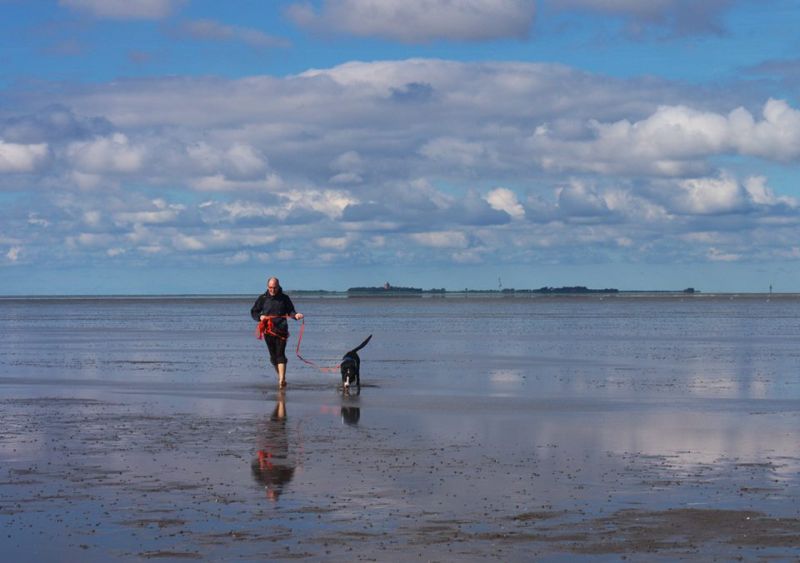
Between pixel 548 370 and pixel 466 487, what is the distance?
1920cm

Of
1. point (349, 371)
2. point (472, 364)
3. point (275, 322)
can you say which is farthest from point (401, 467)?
point (472, 364)

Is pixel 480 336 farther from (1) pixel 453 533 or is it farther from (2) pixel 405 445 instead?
(1) pixel 453 533

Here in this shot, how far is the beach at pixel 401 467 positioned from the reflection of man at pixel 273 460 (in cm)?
4

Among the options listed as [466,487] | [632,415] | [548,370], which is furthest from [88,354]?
[466,487]

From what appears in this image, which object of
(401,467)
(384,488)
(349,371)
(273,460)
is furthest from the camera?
(349,371)

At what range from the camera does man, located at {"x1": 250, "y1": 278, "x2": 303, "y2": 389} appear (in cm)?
2500

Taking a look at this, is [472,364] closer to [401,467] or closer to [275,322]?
[275,322]

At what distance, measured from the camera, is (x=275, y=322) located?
2502 cm

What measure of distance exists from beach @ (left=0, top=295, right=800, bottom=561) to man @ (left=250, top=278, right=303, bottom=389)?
618 mm

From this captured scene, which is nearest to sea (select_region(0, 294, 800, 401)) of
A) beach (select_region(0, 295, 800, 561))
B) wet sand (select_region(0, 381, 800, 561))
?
beach (select_region(0, 295, 800, 561))

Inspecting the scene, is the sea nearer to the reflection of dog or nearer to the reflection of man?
the reflection of dog

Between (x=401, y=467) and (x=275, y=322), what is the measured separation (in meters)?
11.4

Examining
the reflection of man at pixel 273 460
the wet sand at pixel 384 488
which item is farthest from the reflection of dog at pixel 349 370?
the reflection of man at pixel 273 460

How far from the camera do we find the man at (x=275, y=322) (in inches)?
984
